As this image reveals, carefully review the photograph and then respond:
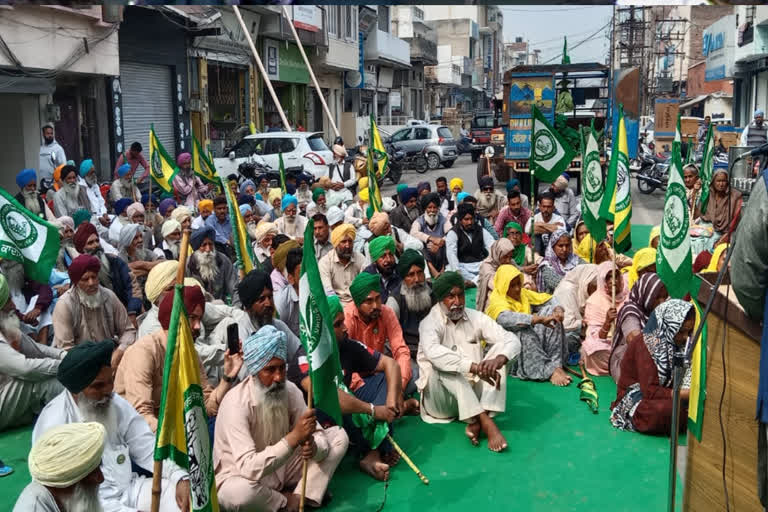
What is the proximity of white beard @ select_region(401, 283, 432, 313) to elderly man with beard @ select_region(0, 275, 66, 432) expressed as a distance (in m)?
2.43

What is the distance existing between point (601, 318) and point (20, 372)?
4306 millimetres

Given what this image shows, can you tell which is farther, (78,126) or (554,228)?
(78,126)

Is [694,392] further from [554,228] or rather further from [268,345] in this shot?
[554,228]

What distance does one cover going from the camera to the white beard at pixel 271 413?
3.92m

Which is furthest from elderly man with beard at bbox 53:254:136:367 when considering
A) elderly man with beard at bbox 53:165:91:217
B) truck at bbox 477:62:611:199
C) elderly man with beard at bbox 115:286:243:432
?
truck at bbox 477:62:611:199

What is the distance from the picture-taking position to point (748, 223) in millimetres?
2301

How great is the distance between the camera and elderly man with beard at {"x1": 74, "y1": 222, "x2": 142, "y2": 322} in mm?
6457

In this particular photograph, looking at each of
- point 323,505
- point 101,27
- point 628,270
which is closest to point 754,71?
point 101,27

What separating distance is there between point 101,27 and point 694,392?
14.8 metres

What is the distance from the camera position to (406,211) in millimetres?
10305

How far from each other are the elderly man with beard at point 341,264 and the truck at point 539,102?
999 cm

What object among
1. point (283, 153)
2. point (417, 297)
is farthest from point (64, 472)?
point (283, 153)

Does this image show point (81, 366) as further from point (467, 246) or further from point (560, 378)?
point (467, 246)

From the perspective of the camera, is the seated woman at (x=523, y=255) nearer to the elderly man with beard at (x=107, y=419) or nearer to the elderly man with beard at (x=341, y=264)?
the elderly man with beard at (x=341, y=264)
